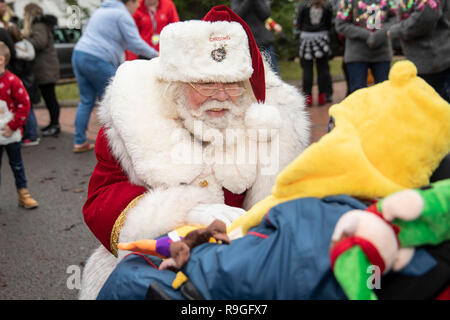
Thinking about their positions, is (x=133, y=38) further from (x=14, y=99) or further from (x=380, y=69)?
(x=380, y=69)

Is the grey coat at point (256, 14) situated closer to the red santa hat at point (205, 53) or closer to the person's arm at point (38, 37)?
the person's arm at point (38, 37)

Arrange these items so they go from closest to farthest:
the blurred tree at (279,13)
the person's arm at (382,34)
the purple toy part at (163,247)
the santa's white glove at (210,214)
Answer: the purple toy part at (163,247)
the santa's white glove at (210,214)
the person's arm at (382,34)
the blurred tree at (279,13)

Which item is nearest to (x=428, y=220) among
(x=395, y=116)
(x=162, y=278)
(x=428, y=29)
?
(x=395, y=116)

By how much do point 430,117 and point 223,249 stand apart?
617 mm

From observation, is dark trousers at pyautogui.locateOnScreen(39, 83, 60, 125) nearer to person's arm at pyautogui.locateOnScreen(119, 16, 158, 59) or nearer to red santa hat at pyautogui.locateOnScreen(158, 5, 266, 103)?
person's arm at pyautogui.locateOnScreen(119, 16, 158, 59)

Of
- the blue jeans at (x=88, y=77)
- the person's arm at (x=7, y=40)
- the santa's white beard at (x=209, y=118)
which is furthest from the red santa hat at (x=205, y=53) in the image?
the person's arm at (x=7, y=40)

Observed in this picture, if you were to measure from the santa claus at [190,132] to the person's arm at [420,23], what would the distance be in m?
2.32

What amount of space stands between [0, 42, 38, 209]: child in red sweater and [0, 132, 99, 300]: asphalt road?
21 centimetres

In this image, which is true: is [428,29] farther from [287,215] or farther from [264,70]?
[287,215]

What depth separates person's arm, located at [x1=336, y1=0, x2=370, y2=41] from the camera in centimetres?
509

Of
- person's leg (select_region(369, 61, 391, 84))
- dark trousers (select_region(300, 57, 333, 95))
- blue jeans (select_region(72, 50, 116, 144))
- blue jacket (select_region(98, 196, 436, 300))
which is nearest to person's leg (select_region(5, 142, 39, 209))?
blue jeans (select_region(72, 50, 116, 144))

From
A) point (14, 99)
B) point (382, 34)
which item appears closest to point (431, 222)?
point (14, 99)

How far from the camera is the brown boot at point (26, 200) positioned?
4.29m

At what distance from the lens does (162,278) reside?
4.28ft
